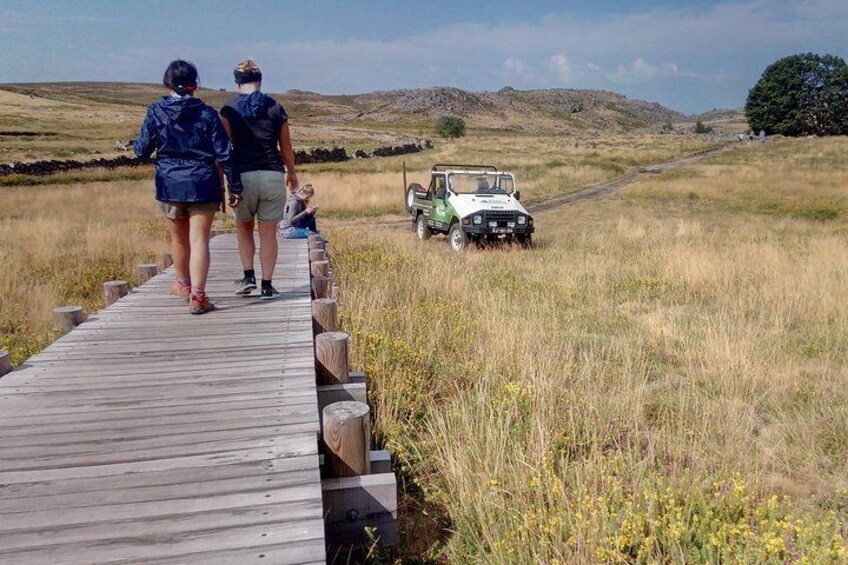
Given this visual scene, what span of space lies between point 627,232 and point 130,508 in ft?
50.1

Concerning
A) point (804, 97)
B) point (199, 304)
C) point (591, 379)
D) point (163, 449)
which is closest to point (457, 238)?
point (591, 379)

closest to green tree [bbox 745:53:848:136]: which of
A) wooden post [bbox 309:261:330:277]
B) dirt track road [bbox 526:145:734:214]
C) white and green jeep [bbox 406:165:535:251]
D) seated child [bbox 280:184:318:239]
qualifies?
dirt track road [bbox 526:145:734:214]

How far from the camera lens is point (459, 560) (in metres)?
2.93

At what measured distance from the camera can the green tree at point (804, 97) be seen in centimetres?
7825

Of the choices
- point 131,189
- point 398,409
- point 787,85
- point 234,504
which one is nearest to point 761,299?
point 398,409

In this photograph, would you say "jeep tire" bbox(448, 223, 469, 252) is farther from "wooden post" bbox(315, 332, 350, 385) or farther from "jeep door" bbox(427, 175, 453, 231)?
"wooden post" bbox(315, 332, 350, 385)

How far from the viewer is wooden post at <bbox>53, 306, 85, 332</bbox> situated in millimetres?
4836

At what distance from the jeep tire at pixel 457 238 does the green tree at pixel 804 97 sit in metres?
83.6

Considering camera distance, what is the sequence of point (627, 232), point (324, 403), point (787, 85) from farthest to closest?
point (787, 85) → point (627, 232) → point (324, 403)

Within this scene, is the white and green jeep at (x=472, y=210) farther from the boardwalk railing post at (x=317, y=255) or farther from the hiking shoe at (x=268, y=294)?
the hiking shoe at (x=268, y=294)

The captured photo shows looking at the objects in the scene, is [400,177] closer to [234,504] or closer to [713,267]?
[713,267]

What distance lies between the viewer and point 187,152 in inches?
177

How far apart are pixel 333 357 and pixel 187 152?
2.13 m

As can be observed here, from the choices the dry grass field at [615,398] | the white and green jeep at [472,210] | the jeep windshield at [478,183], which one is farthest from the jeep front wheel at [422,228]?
the dry grass field at [615,398]
